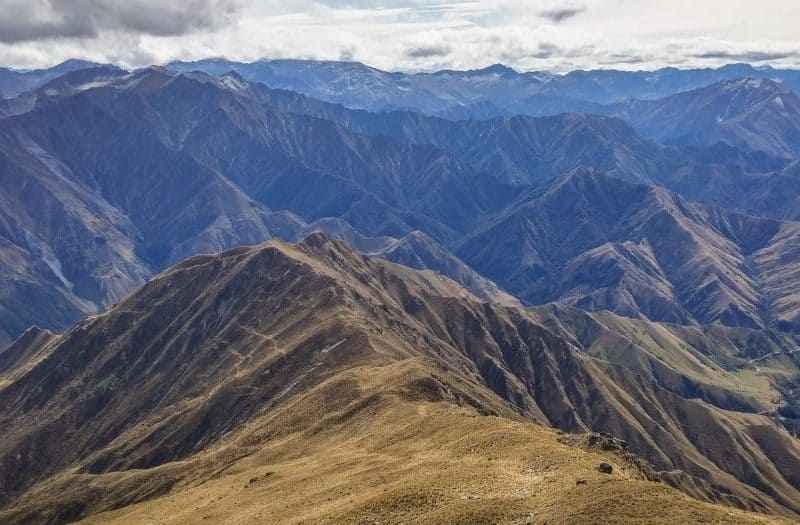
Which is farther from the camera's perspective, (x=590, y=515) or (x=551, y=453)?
(x=551, y=453)

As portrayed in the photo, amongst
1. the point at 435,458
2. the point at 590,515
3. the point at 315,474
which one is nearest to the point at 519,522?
the point at 590,515

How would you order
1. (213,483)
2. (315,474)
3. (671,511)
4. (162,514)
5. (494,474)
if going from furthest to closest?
(213,483) < (162,514) < (315,474) < (494,474) < (671,511)

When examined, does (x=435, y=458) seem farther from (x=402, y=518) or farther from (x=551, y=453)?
Answer: (x=402, y=518)

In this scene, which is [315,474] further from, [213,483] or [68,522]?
[68,522]

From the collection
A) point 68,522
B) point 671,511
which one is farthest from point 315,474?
point 68,522

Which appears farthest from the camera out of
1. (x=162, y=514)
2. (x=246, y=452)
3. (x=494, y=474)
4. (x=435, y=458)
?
(x=246, y=452)

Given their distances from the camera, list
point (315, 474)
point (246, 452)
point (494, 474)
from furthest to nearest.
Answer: point (246, 452), point (315, 474), point (494, 474)

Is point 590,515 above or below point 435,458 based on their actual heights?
above

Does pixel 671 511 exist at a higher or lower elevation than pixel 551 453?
higher

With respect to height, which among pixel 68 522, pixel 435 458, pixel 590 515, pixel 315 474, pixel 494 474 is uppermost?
pixel 590 515
